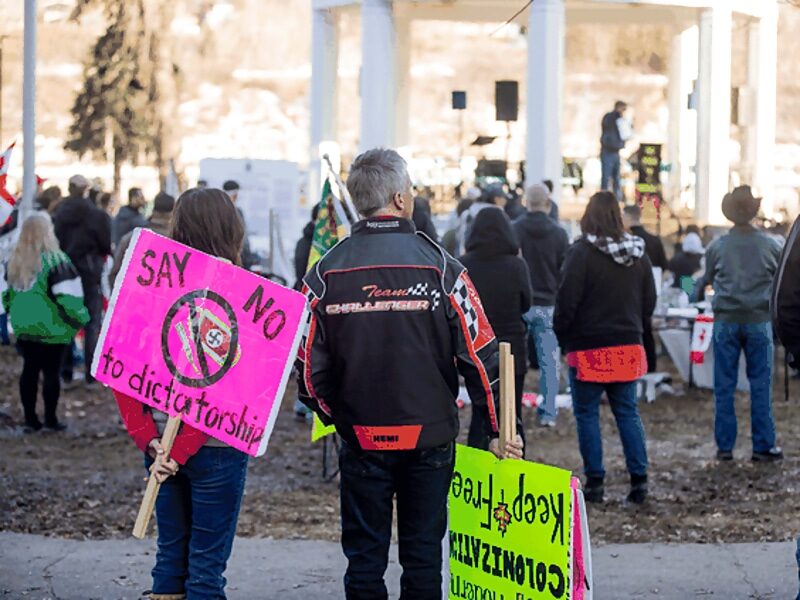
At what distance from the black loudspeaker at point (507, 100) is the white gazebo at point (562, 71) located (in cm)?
143

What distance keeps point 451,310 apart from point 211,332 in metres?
0.84

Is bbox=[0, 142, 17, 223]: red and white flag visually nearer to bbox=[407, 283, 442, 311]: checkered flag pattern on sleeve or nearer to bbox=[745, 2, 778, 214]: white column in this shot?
bbox=[407, 283, 442, 311]: checkered flag pattern on sleeve

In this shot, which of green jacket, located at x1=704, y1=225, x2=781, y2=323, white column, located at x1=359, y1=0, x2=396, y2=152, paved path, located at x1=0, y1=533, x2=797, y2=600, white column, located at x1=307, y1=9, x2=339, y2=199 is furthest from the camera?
white column, located at x1=307, y1=9, x2=339, y2=199

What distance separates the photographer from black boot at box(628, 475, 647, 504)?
32.9ft

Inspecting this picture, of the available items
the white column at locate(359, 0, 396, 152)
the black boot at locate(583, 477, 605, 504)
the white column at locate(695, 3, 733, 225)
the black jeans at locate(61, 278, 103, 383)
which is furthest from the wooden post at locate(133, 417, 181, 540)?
the white column at locate(695, 3, 733, 225)

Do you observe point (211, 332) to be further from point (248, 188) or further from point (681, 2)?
point (681, 2)

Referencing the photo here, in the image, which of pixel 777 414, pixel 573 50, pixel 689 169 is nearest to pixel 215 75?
pixel 573 50

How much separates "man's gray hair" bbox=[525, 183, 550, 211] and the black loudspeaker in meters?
18.0

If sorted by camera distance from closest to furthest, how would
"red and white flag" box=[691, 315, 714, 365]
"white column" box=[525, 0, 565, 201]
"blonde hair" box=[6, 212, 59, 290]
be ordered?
"blonde hair" box=[6, 212, 59, 290]
"red and white flag" box=[691, 315, 714, 365]
"white column" box=[525, 0, 565, 201]

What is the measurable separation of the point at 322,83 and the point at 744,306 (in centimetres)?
2106

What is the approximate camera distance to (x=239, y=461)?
18.7 ft

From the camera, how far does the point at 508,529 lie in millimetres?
5777

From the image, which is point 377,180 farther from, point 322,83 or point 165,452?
point 322,83

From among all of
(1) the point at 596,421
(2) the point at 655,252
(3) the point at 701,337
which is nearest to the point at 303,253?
(1) the point at 596,421
